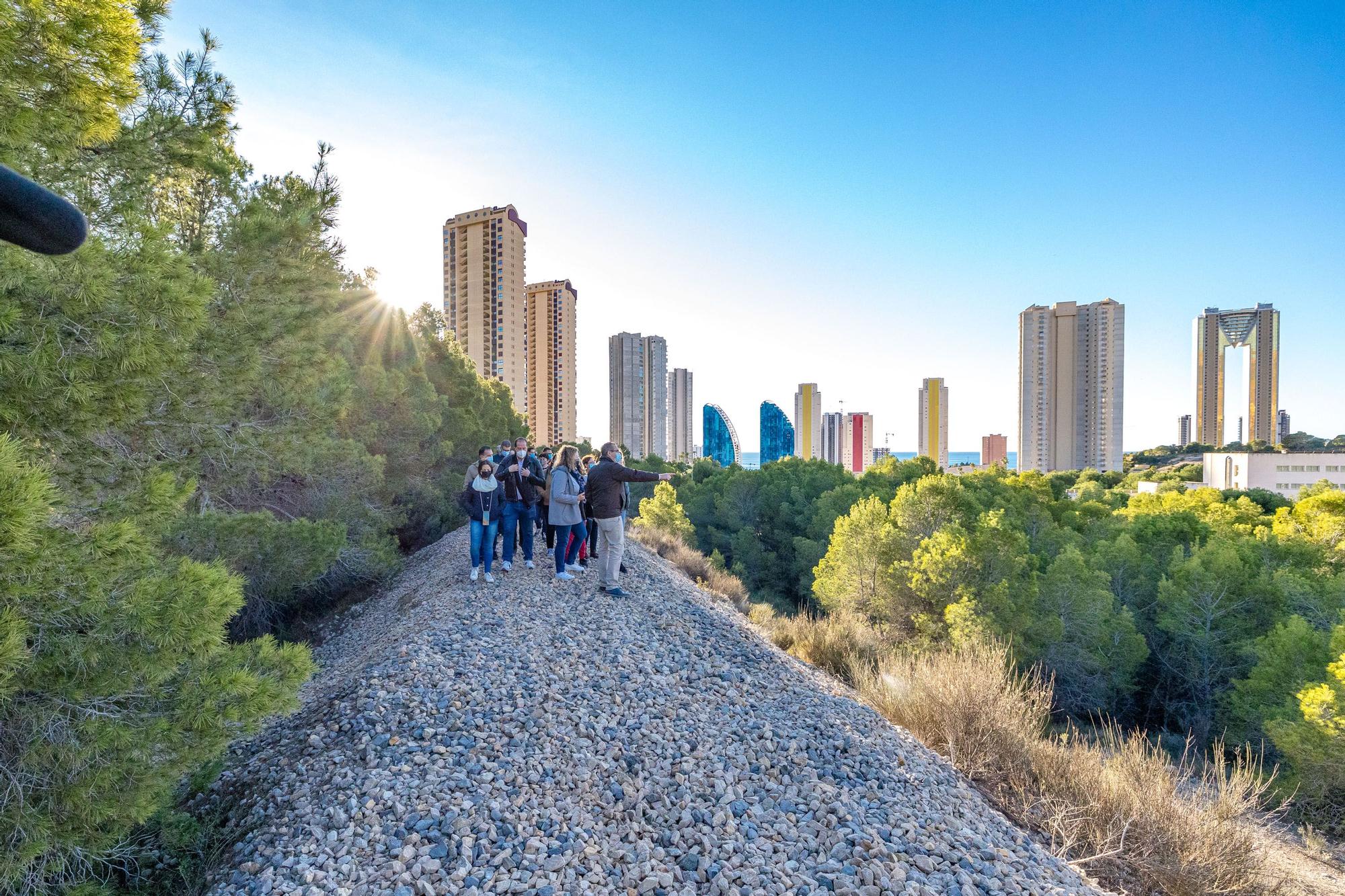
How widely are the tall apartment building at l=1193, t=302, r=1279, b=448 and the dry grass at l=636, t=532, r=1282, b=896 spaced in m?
93.0

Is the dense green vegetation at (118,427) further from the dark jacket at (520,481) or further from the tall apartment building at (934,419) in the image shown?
the tall apartment building at (934,419)

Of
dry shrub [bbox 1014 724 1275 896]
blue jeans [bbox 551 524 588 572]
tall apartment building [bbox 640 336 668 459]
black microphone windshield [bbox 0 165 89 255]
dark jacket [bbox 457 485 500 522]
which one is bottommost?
dry shrub [bbox 1014 724 1275 896]

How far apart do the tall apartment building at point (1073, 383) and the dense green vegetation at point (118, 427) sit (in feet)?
235

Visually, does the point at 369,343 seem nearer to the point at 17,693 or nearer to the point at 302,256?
the point at 302,256

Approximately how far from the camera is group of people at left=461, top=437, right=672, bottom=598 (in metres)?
7.90

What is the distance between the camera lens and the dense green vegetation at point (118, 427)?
2896mm

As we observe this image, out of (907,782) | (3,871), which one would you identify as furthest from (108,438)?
(907,782)

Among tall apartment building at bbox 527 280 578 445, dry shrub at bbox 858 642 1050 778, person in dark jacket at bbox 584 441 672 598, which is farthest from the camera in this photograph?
tall apartment building at bbox 527 280 578 445

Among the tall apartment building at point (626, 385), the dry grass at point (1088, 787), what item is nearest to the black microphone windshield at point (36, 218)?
the dry grass at point (1088, 787)

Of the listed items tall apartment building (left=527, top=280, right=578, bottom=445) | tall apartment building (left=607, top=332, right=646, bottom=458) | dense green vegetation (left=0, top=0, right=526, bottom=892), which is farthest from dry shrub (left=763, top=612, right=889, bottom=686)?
tall apartment building (left=607, top=332, right=646, bottom=458)

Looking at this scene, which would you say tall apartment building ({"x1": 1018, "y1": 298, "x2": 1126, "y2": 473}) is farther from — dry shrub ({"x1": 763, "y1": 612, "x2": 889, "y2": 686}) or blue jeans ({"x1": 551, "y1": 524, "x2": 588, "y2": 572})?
blue jeans ({"x1": 551, "y1": 524, "x2": 588, "y2": 572})

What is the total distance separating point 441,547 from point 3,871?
35.9ft

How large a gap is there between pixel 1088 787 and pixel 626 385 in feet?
196

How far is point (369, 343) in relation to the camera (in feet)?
44.4
